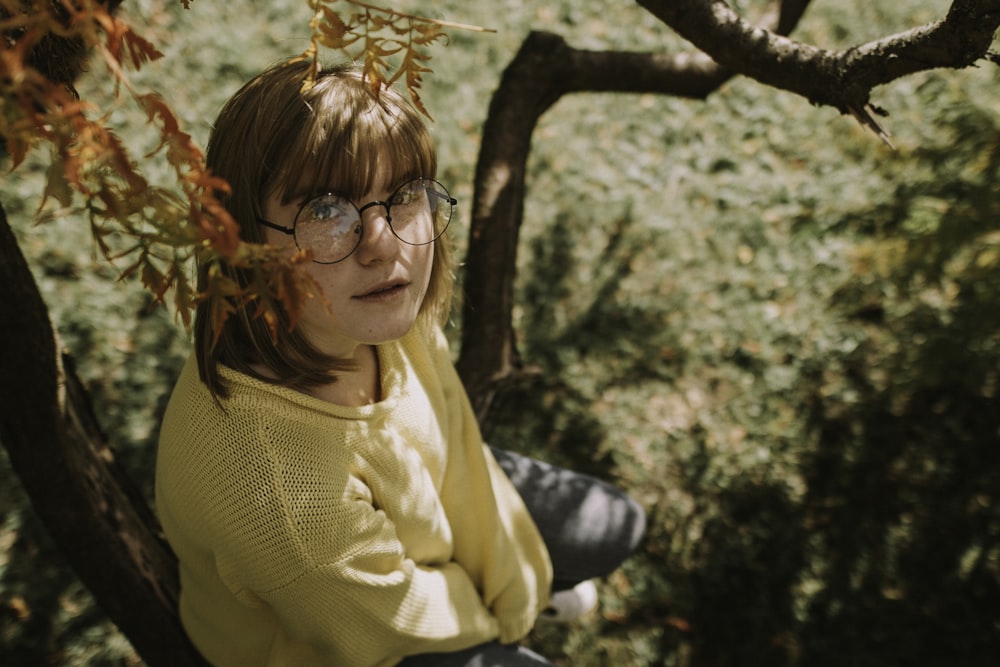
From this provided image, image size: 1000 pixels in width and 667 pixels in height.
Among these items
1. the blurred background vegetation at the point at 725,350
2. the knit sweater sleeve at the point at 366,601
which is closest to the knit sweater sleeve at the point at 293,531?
the knit sweater sleeve at the point at 366,601

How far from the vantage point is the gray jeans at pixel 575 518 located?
8.59 ft

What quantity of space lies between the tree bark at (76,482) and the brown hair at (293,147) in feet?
1.48

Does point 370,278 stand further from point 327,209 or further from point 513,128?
point 513,128

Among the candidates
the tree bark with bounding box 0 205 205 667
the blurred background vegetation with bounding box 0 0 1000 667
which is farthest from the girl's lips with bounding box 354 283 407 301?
the blurred background vegetation with bounding box 0 0 1000 667

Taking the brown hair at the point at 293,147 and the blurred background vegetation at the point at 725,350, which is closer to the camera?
the brown hair at the point at 293,147

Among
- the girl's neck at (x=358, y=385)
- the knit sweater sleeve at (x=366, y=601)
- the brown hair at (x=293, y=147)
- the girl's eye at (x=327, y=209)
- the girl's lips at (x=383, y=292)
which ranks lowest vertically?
the knit sweater sleeve at (x=366, y=601)

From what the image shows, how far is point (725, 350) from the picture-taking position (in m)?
4.06

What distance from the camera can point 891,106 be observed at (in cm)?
503

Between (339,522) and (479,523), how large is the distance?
656 mm

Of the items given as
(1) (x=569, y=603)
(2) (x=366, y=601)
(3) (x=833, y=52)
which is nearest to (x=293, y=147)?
(2) (x=366, y=601)

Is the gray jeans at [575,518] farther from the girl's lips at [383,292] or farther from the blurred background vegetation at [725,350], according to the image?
the girl's lips at [383,292]

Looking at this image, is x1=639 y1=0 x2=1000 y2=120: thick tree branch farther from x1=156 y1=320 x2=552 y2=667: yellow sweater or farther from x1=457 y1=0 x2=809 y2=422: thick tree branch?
x1=156 y1=320 x2=552 y2=667: yellow sweater

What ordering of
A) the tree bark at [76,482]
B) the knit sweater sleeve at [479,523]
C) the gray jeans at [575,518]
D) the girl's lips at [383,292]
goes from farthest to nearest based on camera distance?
the gray jeans at [575,518]
the knit sweater sleeve at [479,523]
the tree bark at [76,482]
the girl's lips at [383,292]

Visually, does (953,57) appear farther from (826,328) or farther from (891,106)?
(891,106)
